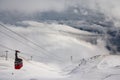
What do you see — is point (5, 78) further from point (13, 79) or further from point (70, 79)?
point (70, 79)

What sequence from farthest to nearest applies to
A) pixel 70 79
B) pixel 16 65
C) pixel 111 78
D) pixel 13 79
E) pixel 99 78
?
pixel 13 79 < pixel 70 79 < pixel 99 78 < pixel 111 78 < pixel 16 65

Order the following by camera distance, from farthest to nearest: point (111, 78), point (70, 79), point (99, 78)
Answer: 1. point (70, 79)
2. point (99, 78)
3. point (111, 78)

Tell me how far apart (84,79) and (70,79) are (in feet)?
33.8

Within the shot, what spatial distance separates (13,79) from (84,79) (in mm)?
40727

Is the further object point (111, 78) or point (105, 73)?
point (105, 73)

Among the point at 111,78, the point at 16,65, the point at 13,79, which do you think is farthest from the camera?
the point at 13,79

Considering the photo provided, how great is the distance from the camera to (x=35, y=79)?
98.2m

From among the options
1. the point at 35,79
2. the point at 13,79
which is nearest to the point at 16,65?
the point at 35,79

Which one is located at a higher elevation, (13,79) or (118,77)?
(13,79)

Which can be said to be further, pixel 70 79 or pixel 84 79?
pixel 70 79

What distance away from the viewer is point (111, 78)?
238ft

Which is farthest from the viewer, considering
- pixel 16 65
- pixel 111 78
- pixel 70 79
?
pixel 70 79

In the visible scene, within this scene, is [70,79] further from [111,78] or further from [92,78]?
[111,78]

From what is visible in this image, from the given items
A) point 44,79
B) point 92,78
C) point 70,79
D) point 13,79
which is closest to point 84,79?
point 92,78
